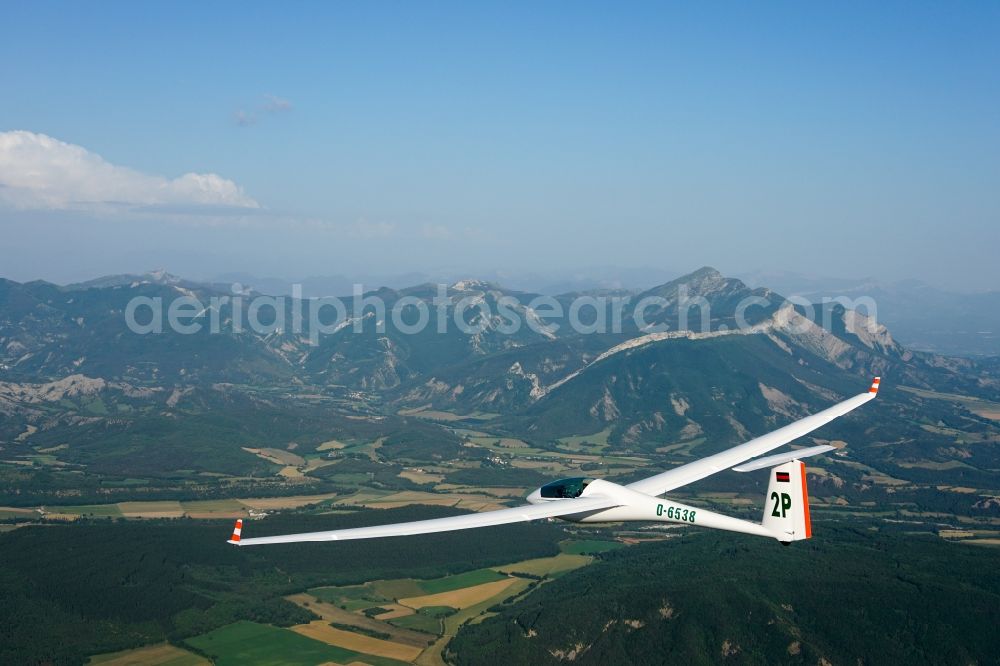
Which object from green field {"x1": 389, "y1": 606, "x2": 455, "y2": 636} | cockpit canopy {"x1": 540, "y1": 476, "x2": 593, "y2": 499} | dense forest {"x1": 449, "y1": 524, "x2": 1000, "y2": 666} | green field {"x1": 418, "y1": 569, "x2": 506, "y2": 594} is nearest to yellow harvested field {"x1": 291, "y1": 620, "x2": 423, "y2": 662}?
dense forest {"x1": 449, "y1": 524, "x2": 1000, "y2": 666}

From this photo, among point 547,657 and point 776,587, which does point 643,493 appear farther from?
point 776,587

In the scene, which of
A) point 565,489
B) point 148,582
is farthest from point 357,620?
point 565,489

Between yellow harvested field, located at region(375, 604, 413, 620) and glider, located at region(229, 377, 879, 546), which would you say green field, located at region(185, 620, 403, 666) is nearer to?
yellow harvested field, located at region(375, 604, 413, 620)

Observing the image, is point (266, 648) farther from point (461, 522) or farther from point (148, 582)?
point (461, 522)

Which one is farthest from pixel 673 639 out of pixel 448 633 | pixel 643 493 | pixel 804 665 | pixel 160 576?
pixel 160 576

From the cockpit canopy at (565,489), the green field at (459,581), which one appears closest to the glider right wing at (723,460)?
the cockpit canopy at (565,489)

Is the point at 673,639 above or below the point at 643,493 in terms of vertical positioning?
below
